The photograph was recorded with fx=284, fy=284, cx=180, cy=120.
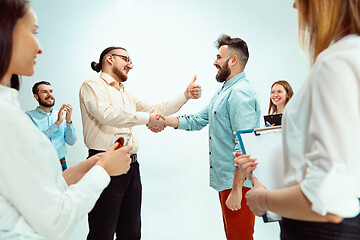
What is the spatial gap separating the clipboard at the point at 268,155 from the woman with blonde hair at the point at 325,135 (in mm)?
174

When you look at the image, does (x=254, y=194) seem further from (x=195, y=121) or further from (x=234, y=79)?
(x=195, y=121)

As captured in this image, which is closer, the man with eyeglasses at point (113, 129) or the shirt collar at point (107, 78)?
the man with eyeglasses at point (113, 129)

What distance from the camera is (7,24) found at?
671 millimetres

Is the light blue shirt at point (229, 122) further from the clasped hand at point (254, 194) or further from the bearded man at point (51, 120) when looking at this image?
the bearded man at point (51, 120)

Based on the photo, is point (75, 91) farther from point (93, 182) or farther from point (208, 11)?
point (93, 182)

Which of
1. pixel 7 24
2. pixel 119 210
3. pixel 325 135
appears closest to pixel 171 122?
pixel 119 210

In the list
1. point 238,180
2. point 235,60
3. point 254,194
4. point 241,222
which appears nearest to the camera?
point 254,194

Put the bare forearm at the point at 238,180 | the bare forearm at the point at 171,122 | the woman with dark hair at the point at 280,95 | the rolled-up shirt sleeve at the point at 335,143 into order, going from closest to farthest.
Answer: the rolled-up shirt sleeve at the point at 335,143
the bare forearm at the point at 238,180
the bare forearm at the point at 171,122
the woman with dark hair at the point at 280,95

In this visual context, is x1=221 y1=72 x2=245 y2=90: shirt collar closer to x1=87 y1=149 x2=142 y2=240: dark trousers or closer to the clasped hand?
x1=87 y1=149 x2=142 y2=240: dark trousers

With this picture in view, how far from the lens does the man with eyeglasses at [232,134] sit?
5.54ft

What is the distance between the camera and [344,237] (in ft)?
2.08

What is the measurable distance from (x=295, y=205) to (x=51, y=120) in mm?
2789

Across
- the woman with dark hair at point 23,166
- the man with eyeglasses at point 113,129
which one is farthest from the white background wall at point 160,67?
the woman with dark hair at point 23,166

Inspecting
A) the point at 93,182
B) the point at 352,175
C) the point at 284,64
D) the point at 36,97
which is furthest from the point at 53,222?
the point at 284,64
